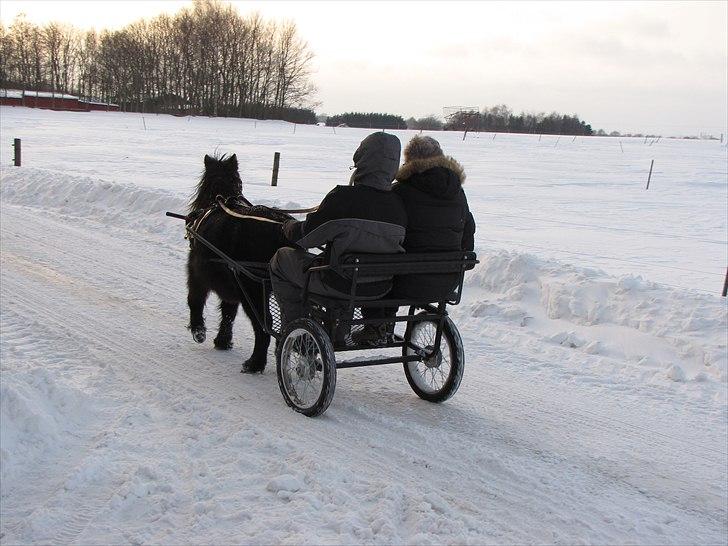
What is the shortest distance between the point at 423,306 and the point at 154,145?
27.9 metres

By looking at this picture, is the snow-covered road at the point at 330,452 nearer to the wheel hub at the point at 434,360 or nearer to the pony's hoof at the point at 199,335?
the pony's hoof at the point at 199,335

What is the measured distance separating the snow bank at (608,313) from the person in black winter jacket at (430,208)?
2.51m

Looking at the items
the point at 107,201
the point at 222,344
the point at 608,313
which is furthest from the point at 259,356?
the point at 107,201

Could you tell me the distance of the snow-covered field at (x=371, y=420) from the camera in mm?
3141

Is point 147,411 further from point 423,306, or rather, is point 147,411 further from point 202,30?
point 202,30

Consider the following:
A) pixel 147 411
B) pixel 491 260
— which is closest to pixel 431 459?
pixel 147 411

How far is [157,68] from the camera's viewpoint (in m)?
70.8

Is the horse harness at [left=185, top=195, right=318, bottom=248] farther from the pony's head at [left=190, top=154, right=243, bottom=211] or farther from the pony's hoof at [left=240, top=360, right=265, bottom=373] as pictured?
the pony's hoof at [left=240, top=360, right=265, bottom=373]

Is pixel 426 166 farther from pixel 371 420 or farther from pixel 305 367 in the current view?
pixel 371 420

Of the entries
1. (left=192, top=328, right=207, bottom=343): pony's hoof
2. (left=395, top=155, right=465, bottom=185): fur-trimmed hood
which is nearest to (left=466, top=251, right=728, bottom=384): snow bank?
(left=395, top=155, right=465, bottom=185): fur-trimmed hood

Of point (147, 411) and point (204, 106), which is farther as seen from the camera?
point (204, 106)

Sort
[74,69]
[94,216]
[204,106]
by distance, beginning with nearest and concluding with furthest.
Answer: [94,216] < [204,106] < [74,69]

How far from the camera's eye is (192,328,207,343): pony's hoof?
5680 mm

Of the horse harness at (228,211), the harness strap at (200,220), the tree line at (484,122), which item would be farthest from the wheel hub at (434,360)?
the tree line at (484,122)
